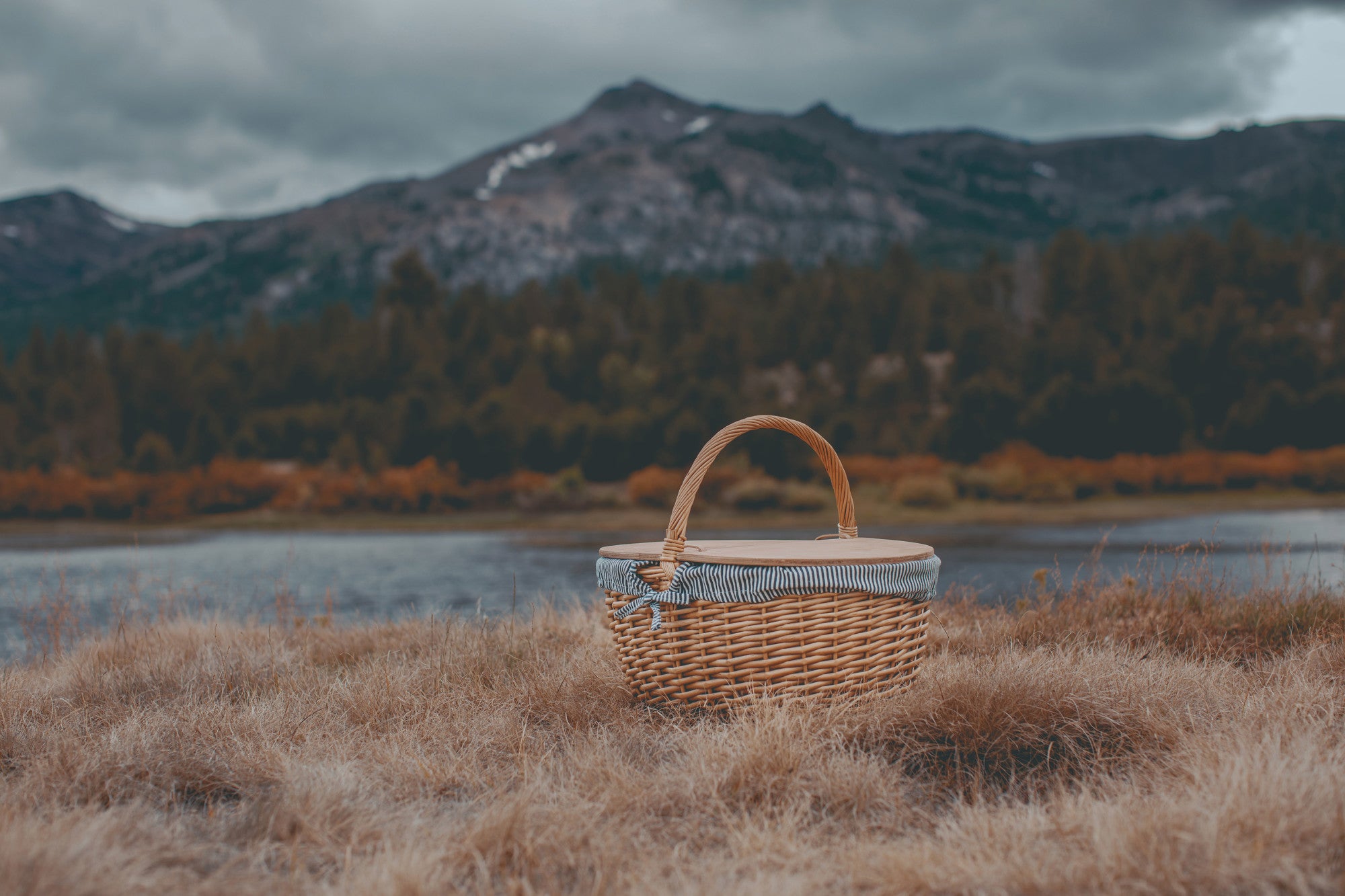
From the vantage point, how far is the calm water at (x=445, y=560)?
40.8 ft

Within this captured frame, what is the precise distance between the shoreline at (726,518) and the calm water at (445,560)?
104cm

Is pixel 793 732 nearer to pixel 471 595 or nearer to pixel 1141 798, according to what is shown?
pixel 1141 798

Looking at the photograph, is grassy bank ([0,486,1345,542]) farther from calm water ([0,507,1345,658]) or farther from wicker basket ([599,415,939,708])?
wicker basket ([599,415,939,708])

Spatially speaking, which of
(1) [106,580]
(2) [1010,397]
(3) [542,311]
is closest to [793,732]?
(1) [106,580]

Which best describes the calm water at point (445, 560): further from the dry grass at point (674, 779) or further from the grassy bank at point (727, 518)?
the dry grass at point (674, 779)

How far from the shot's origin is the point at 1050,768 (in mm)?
3025

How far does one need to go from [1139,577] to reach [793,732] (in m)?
4.31

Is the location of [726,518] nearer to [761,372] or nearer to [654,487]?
[654,487]

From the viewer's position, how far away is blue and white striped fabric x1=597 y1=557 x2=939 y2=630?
314 cm

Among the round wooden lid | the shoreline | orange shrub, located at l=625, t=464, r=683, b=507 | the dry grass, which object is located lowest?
the shoreline

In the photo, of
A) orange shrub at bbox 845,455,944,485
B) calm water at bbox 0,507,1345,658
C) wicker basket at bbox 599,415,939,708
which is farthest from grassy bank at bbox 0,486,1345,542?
wicker basket at bbox 599,415,939,708

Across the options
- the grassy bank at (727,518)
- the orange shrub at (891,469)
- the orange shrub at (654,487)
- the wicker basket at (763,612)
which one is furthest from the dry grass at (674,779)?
the orange shrub at (891,469)

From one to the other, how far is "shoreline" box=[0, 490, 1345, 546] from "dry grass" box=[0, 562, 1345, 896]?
91.1 feet

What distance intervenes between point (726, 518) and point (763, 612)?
31.3 metres
